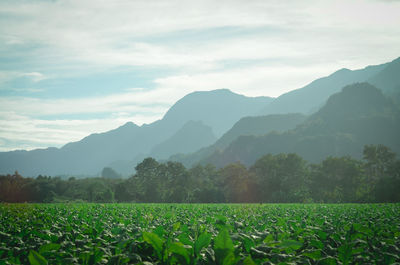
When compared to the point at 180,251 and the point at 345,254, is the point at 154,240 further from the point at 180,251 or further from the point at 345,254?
the point at 345,254

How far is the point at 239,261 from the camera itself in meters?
3.18

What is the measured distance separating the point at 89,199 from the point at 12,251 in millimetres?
99087

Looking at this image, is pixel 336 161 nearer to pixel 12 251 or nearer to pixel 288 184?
pixel 288 184

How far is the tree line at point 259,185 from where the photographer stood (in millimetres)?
84875

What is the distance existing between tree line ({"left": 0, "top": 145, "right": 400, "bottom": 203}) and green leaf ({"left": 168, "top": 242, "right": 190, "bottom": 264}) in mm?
82270

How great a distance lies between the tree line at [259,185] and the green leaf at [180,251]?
82270mm

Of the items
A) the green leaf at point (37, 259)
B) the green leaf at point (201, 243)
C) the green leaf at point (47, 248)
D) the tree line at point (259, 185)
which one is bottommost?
the tree line at point (259, 185)

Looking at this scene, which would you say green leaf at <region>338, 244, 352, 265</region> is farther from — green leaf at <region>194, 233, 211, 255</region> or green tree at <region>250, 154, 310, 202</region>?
green tree at <region>250, 154, 310, 202</region>

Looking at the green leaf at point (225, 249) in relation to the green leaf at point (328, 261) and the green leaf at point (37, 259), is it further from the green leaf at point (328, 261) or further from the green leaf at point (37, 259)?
the green leaf at point (37, 259)

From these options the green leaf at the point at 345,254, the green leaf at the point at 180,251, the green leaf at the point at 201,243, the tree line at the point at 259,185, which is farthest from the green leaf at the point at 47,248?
the tree line at the point at 259,185

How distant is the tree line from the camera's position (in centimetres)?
8488

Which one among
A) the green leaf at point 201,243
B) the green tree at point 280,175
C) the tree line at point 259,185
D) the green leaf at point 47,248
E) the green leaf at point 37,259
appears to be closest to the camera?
the green leaf at point 37,259

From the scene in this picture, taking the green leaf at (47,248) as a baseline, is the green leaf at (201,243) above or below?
above

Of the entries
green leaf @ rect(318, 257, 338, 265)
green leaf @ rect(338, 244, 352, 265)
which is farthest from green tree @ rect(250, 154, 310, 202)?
green leaf @ rect(318, 257, 338, 265)
